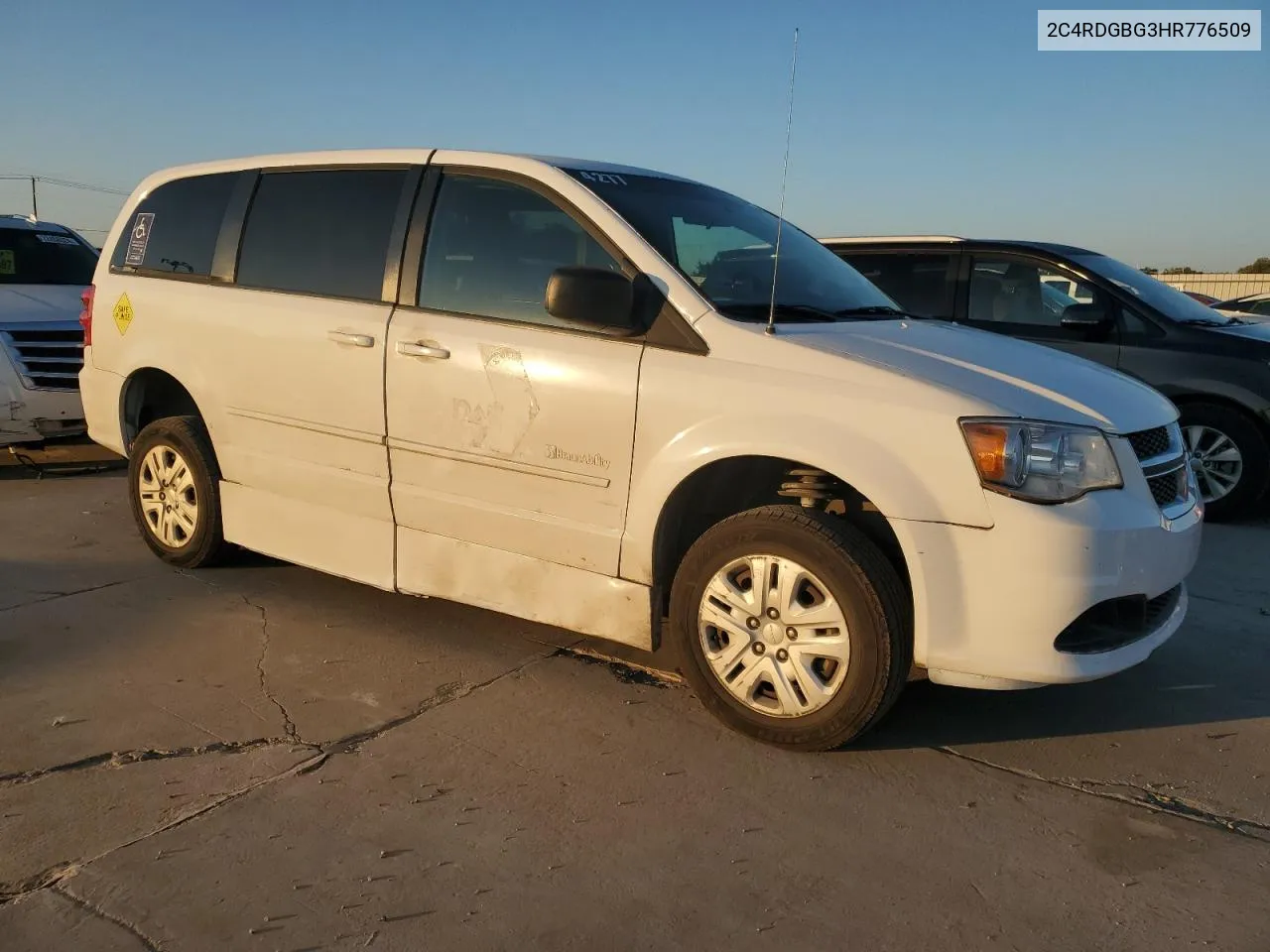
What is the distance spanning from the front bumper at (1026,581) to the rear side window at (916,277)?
472cm

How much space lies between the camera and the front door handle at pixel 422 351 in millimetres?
3961

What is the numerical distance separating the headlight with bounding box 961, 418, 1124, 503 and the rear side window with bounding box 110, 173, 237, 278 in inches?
142

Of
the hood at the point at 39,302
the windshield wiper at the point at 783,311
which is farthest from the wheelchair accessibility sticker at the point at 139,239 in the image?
the windshield wiper at the point at 783,311

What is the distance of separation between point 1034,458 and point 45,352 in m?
7.04

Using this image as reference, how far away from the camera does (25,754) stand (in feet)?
10.8

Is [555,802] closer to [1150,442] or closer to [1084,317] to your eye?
[1150,442]

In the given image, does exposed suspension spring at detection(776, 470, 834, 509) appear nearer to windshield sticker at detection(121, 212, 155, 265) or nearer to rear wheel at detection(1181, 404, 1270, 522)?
windshield sticker at detection(121, 212, 155, 265)

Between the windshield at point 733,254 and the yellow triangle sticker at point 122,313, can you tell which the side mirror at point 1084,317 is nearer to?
the windshield at point 733,254

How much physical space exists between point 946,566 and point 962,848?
2.58 feet

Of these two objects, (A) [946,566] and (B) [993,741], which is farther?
(B) [993,741]

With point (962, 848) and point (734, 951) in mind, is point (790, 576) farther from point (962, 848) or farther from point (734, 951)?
point (734, 951)

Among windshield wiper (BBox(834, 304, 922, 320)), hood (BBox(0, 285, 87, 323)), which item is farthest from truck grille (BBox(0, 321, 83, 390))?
windshield wiper (BBox(834, 304, 922, 320))

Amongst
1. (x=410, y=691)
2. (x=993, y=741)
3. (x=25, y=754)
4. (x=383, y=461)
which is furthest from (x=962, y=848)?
(x=25, y=754)

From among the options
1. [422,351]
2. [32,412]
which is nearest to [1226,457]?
[422,351]
